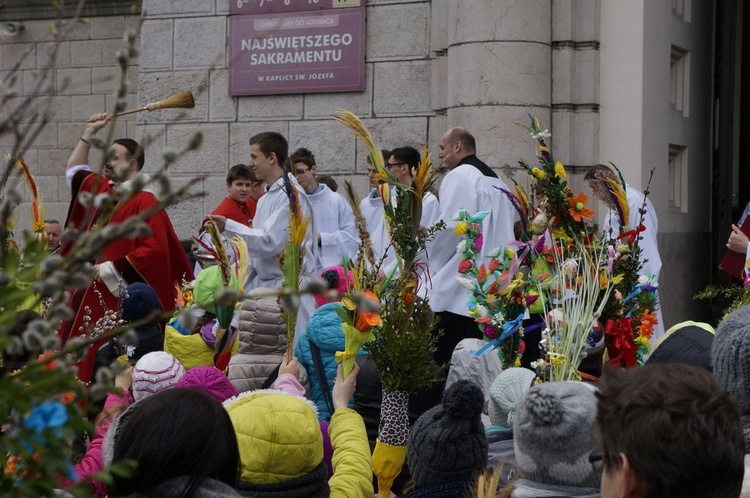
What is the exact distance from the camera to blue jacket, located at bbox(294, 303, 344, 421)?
189 inches

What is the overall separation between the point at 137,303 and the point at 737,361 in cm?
369

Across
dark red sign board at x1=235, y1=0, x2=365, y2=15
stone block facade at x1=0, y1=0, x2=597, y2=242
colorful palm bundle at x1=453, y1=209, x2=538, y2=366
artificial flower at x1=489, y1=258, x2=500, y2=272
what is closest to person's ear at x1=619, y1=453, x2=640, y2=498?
colorful palm bundle at x1=453, y1=209, x2=538, y2=366

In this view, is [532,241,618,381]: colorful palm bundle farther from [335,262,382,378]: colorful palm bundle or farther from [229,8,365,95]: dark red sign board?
[229,8,365,95]: dark red sign board

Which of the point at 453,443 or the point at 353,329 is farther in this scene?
the point at 353,329

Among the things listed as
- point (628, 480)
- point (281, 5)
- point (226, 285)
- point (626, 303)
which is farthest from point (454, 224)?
point (628, 480)

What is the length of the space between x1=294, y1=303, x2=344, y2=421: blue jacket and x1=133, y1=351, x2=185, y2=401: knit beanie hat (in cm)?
70

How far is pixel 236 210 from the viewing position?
9508mm

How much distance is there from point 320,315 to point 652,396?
2994mm

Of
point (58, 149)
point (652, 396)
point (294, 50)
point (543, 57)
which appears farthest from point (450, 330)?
point (58, 149)

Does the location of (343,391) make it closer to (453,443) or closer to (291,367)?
(291,367)

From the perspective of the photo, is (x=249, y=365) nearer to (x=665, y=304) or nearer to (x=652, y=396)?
(x=652, y=396)

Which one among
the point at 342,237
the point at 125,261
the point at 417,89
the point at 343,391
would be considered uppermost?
the point at 417,89

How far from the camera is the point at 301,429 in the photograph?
2.98 m

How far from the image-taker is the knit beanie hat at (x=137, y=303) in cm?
583
